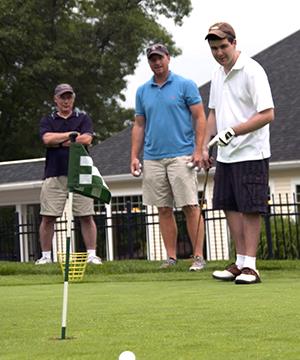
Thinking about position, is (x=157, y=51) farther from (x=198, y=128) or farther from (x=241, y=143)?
(x=241, y=143)

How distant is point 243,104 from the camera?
8.34m

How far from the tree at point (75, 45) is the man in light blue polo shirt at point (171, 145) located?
29.2 m

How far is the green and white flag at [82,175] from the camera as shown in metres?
5.41

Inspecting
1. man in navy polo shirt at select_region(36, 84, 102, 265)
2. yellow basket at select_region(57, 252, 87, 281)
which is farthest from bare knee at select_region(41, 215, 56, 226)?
yellow basket at select_region(57, 252, 87, 281)

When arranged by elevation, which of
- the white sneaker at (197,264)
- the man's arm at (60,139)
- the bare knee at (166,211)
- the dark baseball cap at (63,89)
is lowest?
the white sneaker at (197,264)

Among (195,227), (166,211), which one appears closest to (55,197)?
(166,211)

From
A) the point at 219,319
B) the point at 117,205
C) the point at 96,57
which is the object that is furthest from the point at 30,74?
the point at 219,319

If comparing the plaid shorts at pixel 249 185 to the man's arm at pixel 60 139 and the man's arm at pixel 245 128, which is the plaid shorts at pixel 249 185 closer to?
the man's arm at pixel 245 128

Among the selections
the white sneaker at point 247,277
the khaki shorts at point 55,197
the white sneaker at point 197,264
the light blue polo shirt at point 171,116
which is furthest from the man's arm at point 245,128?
the khaki shorts at point 55,197

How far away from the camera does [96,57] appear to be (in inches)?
1558

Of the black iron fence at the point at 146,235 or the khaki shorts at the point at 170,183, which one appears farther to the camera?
the black iron fence at the point at 146,235

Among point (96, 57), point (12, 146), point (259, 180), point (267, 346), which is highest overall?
point (96, 57)

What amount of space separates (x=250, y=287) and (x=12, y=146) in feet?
121

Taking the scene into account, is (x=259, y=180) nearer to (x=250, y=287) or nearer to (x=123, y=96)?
(x=250, y=287)
